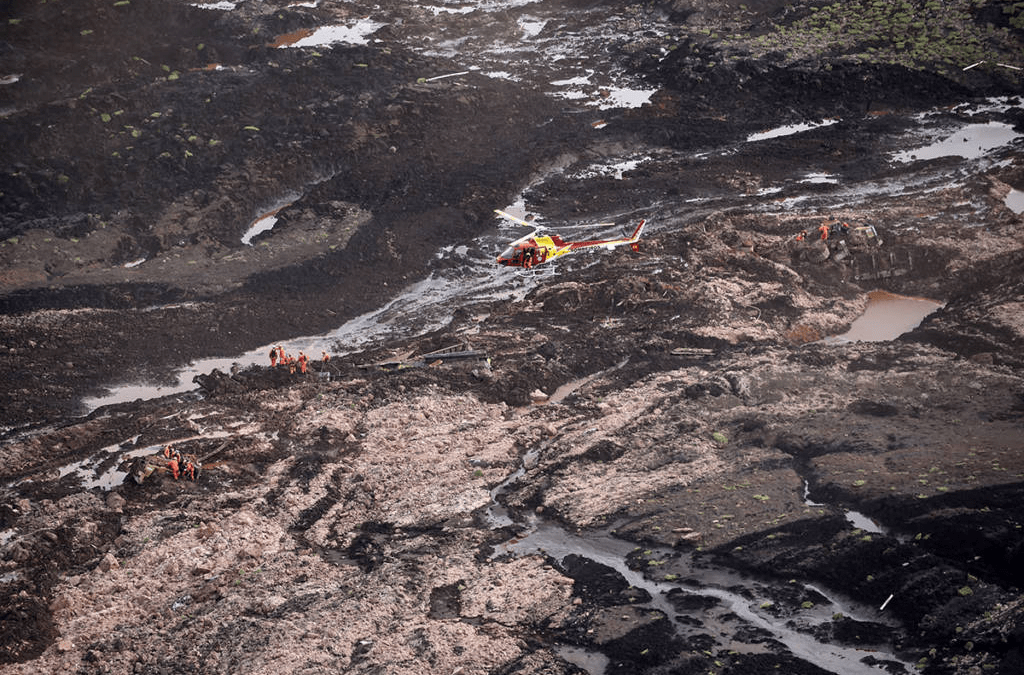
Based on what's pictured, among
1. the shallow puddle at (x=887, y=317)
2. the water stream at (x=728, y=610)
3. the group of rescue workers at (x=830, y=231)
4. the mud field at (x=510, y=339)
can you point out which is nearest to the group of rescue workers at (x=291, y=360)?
the mud field at (x=510, y=339)

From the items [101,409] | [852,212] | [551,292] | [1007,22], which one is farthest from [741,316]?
[1007,22]

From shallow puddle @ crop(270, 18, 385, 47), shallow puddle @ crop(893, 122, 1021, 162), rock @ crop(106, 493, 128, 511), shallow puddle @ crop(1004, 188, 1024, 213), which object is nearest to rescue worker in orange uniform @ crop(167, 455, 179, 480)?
rock @ crop(106, 493, 128, 511)

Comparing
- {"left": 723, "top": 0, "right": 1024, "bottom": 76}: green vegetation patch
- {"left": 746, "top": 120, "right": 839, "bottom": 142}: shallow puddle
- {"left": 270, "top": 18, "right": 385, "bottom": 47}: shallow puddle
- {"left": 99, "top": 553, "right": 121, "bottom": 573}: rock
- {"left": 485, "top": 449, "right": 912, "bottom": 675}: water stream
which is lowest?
{"left": 485, "top": 449, "right": 912, "bottom": 675}: water stream

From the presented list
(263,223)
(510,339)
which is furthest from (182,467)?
(263,223)

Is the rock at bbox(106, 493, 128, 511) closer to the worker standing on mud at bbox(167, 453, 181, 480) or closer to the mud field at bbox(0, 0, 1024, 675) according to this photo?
the mud field at bbox(0, 0, 1024, 675)

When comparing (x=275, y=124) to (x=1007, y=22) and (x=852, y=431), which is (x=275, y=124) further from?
(x=1007, y=22)

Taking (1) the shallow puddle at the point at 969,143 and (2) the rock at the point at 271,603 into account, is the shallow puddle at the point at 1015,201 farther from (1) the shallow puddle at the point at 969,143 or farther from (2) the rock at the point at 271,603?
(2) the rock at the point at 271,603

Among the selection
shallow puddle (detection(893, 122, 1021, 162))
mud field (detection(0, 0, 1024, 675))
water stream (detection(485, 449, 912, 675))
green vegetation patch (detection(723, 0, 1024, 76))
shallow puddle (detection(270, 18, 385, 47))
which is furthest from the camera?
shallow puddle (detection(270, 18, 385, 47))
